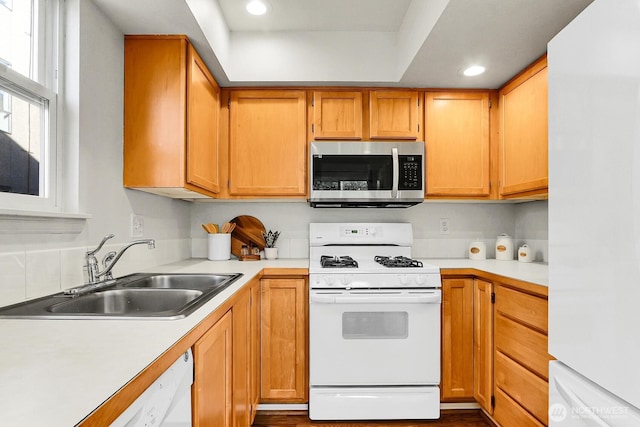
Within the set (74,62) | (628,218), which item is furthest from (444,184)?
(74,62)

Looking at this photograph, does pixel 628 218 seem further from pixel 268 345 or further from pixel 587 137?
pixel 268 345

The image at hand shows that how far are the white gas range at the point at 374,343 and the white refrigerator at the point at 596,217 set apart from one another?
1049mm

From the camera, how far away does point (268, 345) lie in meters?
2.15

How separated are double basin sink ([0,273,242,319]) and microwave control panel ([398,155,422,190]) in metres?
1.27

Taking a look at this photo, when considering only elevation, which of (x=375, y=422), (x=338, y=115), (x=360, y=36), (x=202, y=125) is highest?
(x=360, y=36)

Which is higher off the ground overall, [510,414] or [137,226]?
[137,226]

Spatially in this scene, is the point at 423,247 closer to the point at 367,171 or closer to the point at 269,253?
the point at 367,171

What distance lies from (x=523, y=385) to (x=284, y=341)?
1257 mm

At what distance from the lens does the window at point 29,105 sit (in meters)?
1.23

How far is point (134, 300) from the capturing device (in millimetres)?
1440

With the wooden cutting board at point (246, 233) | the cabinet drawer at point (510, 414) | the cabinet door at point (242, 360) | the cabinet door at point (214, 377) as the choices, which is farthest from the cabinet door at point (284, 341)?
the cabinet drawer at point (510, 414)

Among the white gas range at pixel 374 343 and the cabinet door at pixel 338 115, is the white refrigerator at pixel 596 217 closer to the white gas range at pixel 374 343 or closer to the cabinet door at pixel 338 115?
the white gas range at pixel 374 343

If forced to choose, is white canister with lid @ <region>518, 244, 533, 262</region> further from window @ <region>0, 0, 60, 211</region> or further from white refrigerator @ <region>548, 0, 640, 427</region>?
window @ <region>0, 0, 60, 211</region>

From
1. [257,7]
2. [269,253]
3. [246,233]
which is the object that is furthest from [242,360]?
[257,7]
